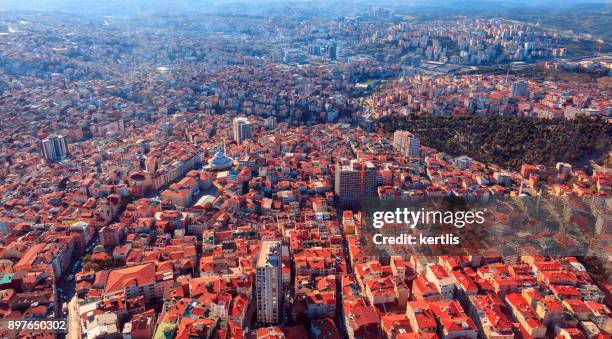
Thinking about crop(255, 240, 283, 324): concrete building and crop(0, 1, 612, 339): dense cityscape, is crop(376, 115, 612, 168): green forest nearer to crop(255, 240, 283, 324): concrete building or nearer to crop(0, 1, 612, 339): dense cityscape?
crop(0, 1, 612, 339): dense cityscape

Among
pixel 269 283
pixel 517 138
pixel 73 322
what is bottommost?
pixel 73 322

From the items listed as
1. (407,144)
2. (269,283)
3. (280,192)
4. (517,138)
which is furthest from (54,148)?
(517,138)

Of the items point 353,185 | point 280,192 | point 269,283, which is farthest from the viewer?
point 280,192

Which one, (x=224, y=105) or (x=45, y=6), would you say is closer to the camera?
(x=224, y=105)

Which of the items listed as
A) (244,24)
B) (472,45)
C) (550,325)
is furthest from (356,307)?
(244,24)

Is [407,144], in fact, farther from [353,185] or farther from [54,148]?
[54,148]

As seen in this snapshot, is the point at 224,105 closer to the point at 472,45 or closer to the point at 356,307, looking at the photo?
the point at 356,307

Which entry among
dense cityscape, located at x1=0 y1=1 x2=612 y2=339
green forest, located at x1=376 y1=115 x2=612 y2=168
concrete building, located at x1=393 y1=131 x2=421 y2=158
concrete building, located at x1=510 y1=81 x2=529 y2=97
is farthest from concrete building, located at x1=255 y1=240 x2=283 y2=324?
concrete building, located at x1=510 y1=81 x2=529 y2=97
